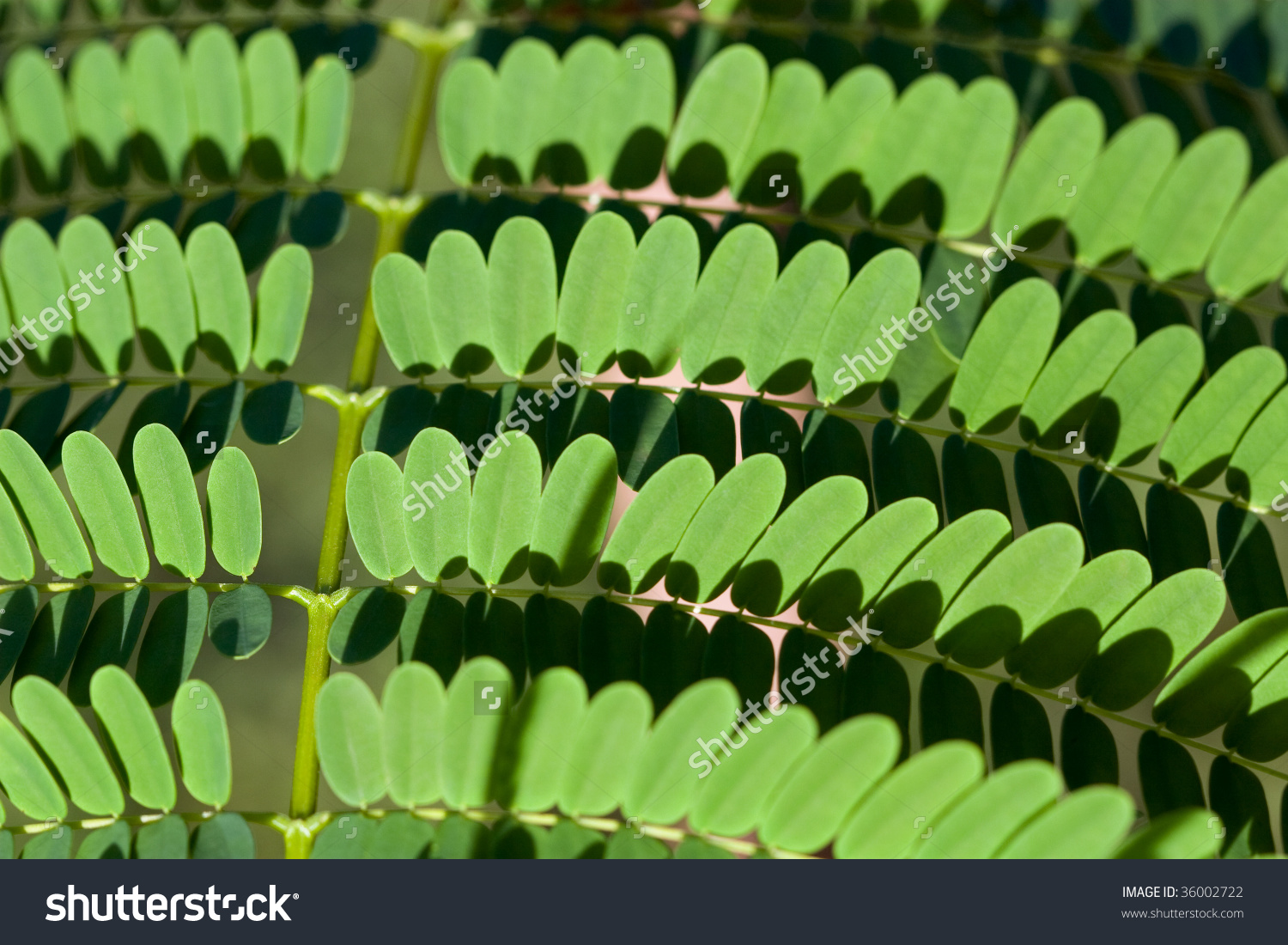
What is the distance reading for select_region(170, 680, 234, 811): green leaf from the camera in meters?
0.94

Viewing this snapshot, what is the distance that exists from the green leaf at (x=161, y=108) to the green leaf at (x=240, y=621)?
2.24ft

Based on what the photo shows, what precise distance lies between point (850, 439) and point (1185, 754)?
1.57 feet

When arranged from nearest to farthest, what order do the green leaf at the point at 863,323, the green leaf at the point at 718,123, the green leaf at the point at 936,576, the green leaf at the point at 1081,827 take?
the green leaf at the point at 1081,827
the green leaf at the point at 936,576
the green leaf at the point at 863,323
the green leaf at the point at 718,123

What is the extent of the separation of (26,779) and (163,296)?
0.60 m

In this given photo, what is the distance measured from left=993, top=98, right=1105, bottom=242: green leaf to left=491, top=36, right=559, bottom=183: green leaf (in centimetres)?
61

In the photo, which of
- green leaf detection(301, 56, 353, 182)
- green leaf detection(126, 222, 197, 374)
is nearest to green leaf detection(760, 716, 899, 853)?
green leaf detection(126, 222, 197, 374)

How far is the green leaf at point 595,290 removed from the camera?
3.47ft

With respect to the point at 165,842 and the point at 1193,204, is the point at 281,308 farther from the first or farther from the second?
the point at 1193,204

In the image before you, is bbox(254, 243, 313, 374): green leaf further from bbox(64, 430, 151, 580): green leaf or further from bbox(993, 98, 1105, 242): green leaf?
bbox(993, 98, 1105, 242): green leaf

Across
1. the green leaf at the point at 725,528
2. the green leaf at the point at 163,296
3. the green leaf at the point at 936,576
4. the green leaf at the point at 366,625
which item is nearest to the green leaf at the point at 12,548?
the green leaf at the point at 163,296

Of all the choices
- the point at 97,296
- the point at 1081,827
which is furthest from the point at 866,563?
the point at 97,296

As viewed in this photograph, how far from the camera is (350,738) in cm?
89

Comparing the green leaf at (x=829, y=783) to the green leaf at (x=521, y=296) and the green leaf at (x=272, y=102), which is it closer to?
the green leaf at (x=521, y=296)

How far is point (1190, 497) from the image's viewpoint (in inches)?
41.7
